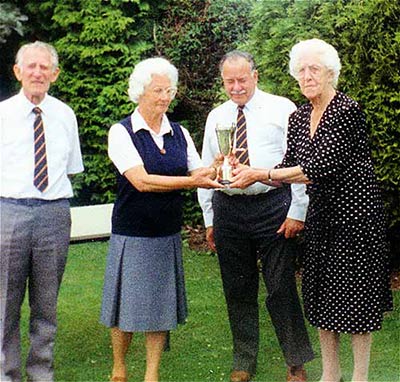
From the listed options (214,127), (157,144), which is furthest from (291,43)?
(157,144)

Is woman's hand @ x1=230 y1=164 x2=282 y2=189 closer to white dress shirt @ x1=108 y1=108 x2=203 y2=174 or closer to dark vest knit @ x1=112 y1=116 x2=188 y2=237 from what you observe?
dark vest knit @ x1=112 y1=116 x2=188 y2=237

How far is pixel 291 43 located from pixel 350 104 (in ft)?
9.77

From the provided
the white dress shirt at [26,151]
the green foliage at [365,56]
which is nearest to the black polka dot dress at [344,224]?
the white dress shirt at [26,151]

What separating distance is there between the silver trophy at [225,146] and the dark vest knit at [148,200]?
250 mm

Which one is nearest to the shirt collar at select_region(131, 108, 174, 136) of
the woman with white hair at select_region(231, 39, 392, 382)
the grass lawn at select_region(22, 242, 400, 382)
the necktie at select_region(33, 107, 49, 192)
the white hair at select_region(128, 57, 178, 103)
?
the white hair at select_region(128, 57, 178, 103)

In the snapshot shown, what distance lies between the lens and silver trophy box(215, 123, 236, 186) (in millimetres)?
5086

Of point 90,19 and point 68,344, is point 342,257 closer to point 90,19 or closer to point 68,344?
point 68,344

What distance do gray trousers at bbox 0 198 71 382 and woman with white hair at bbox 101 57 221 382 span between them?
1.05 feet

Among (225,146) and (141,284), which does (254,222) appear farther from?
(141,284)

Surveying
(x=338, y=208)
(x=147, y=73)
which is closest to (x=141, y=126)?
(x=147, y=73)

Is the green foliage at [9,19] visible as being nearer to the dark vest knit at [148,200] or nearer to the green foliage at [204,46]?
the green foliage at [204,46]

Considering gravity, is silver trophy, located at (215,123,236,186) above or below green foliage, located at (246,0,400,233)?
below

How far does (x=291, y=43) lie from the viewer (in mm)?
7633

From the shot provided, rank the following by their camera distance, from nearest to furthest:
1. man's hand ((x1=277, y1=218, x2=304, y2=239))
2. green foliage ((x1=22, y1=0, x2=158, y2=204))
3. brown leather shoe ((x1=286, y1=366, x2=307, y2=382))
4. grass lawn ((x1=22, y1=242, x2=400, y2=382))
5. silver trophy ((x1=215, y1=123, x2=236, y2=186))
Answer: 1. silver trophy ((x1=215, y1=123, x2=236, y2=186))
2. man's hand ((x1=277, y1=218, x2=304, y2=239))
3. brown leather shoe ((x1=286, y1=366, x2=307, y2=382))
4. grass lawn ((x1=22, y1=242, x2=400, y2=382))
5. green foliage ((x1=22, y1=0, x2=158, y2=204))
